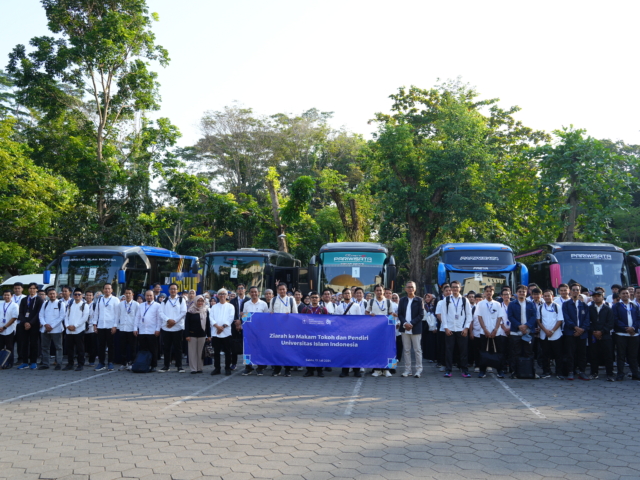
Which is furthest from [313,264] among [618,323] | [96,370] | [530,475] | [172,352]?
[530,475]

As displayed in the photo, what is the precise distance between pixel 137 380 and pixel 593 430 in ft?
26.3

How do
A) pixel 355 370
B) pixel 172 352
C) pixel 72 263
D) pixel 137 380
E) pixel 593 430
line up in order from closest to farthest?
pixel 593 430, pixel 137 380, pixel 355 370, pixel 172 352, pixel 72 263

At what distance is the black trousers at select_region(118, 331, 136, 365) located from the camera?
517 inches

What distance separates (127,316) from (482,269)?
10.9 meters

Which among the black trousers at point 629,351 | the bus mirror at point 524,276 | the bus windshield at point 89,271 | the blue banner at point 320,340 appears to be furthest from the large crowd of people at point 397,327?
the bus windshield at point 89,271

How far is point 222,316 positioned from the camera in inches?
479

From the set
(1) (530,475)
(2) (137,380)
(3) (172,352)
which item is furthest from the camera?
(3) (172,352)

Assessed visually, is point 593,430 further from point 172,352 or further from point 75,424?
point 172,352

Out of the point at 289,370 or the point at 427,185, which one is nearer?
the point at 289,370

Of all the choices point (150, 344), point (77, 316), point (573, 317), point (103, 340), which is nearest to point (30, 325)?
point (77, 316)

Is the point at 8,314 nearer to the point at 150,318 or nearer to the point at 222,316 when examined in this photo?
the point at 150,318

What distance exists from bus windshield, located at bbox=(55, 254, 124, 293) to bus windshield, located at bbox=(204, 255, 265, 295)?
3.84 m

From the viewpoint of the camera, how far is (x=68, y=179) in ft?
100

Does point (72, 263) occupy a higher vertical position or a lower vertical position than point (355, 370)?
higher
